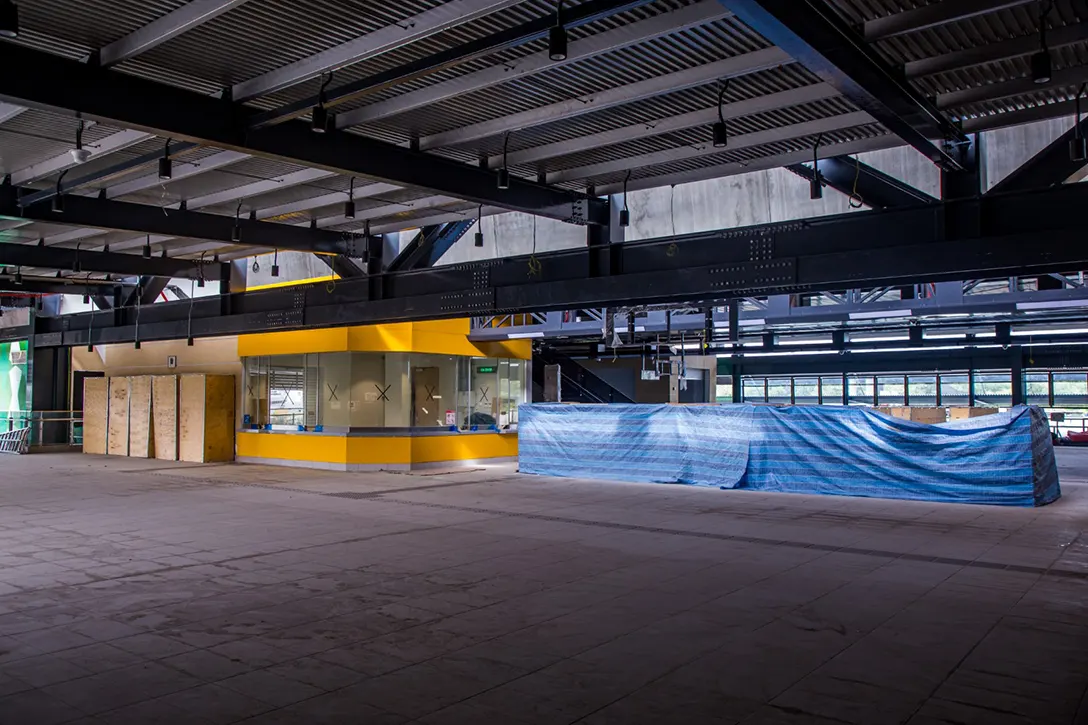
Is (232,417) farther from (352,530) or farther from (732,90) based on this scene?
(732,90)

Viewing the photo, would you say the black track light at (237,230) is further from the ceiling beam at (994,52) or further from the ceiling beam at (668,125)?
the ceiling beam at (994,52)

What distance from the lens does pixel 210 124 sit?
6660 millimetres

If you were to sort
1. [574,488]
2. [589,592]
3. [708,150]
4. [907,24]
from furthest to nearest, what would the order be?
1. [574,488]
2. [708,150]
3. [589,592]
4. [907,24]

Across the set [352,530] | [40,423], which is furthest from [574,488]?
[40,423]

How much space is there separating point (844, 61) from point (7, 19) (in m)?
5.07

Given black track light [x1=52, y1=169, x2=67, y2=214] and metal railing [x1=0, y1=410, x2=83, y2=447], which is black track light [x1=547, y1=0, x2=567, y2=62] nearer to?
black track light [x1=52, y1=169, x2=67, y2=214]

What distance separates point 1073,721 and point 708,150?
6029mm

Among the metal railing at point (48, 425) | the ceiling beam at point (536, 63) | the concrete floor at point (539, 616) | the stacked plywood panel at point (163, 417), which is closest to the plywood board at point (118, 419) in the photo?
the stacked plywood panel at point (163, 417)

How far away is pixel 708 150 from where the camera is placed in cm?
849

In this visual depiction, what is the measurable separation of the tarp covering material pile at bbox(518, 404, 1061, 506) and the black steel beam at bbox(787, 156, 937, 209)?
21.4 ft

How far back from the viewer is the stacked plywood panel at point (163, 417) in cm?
2052

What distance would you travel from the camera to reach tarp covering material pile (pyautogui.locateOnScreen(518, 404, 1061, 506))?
13.1m

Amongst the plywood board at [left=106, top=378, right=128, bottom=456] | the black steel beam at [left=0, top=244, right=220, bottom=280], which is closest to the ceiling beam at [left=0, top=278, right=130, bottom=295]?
the black steel beam at [left=0, top=244, right=220, bottom=280]

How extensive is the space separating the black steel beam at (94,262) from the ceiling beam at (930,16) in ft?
42.0
